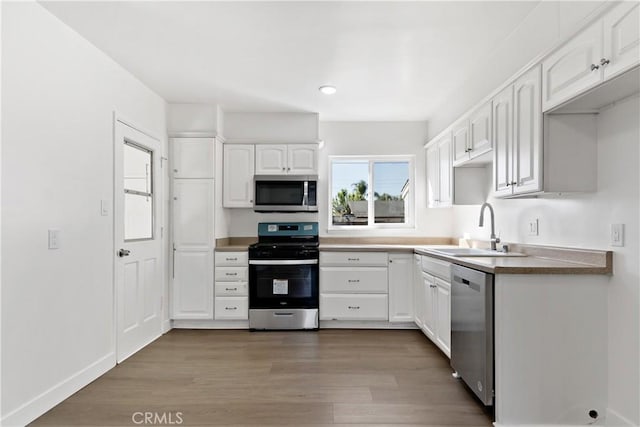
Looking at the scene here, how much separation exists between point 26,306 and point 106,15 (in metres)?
1.78

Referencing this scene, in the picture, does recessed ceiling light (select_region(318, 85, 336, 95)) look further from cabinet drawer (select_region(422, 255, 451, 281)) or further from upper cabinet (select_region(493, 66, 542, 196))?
cabinet drawer (select_region(422, 255, 451, 281))

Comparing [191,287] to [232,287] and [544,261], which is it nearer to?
[232,287]

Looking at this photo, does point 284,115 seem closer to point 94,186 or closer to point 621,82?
point 94,186

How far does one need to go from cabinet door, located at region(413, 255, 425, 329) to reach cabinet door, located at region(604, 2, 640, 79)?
2.47m

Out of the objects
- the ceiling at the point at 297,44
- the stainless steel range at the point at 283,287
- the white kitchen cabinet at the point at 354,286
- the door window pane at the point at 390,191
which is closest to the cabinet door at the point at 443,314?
the white kitchen cabinet at the point at 354,286

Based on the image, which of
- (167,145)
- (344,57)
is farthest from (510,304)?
(167,145)

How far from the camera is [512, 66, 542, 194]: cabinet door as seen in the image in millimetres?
2152

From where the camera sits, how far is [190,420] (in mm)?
2193

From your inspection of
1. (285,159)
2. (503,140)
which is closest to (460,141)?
(503,140)

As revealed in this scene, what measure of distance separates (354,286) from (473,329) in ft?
6.22

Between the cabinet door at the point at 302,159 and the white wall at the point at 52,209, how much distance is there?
191cm

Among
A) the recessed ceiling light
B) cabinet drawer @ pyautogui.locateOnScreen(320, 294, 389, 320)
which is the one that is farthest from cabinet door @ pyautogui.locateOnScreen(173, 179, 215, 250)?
the recessed ceiling light

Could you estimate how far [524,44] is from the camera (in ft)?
8.16

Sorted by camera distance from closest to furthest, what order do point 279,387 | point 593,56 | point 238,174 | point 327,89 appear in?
point 593,56 → point 279,387 → point 327,89 → point 238,174
